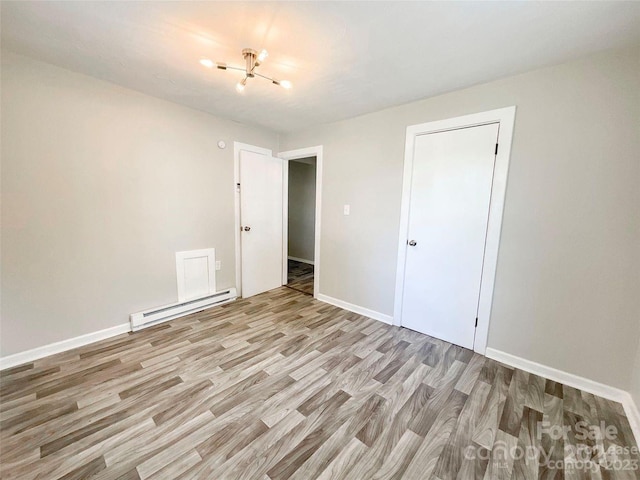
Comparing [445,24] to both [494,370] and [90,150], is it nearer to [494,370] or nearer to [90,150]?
[494,370]

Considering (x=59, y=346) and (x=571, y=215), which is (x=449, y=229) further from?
(x=59, y=346)

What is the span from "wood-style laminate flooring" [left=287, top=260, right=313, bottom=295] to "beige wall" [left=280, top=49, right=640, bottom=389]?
99.5 inches

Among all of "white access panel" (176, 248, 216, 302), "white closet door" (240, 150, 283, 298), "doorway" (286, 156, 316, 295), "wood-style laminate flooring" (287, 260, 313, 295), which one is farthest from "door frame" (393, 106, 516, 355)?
"doorway" (286, 156, 316, 295)

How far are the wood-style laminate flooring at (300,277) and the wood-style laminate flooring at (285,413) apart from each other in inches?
63.4

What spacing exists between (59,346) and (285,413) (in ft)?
6.89

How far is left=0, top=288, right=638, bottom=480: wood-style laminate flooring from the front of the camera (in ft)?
4.11

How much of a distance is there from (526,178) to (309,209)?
165 inches

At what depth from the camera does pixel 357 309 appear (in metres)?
3.11

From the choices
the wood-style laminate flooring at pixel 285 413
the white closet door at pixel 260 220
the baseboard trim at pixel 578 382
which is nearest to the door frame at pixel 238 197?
the white closet door at pixel 260 220

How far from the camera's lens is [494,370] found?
2029 millimetres

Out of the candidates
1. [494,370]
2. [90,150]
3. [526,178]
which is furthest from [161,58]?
[494,370]

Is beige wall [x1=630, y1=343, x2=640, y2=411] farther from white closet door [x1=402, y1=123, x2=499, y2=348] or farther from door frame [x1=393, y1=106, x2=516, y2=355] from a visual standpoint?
white closet door [x1=402, y1=123, x2=499, y2=348]

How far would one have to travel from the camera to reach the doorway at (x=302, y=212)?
565 centimetres

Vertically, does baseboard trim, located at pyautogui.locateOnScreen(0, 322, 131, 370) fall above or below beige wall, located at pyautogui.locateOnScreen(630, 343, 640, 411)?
below
